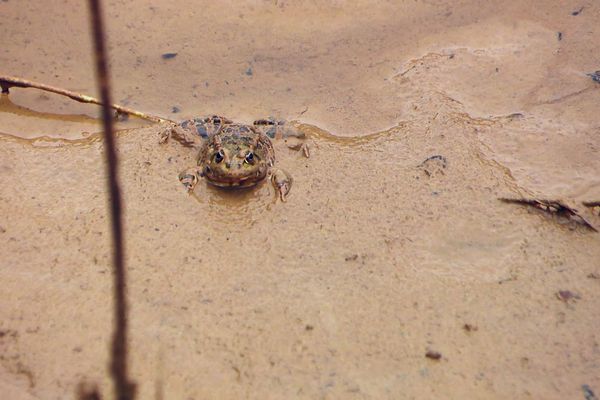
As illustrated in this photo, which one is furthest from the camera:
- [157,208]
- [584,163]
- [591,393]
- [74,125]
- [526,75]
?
→ [526,75]

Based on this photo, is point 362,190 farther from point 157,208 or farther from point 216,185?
point 157,208

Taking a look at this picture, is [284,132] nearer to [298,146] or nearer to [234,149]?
[298,146]

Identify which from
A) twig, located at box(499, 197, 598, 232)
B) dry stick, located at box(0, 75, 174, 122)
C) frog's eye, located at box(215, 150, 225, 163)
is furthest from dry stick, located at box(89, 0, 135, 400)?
dry stick, located at box(0, 75, 174, 122)

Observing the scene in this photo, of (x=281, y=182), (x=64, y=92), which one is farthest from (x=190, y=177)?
(x=64, y=92)

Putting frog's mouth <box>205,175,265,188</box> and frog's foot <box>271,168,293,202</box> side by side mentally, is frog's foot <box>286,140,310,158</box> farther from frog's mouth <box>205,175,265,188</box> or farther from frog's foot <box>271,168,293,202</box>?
frog's mouth <box>205,175,265,188</box>

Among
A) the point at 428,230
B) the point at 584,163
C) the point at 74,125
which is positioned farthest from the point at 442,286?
the point at 74,125

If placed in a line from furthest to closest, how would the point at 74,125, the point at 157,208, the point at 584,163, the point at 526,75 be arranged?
the point at 526,75, the point at 74,125, the point at 584,163, the point at 157,208

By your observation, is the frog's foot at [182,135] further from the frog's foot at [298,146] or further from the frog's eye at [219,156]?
the frog's foot at [298,146]

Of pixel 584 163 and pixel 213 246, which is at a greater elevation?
pixel 584 163
